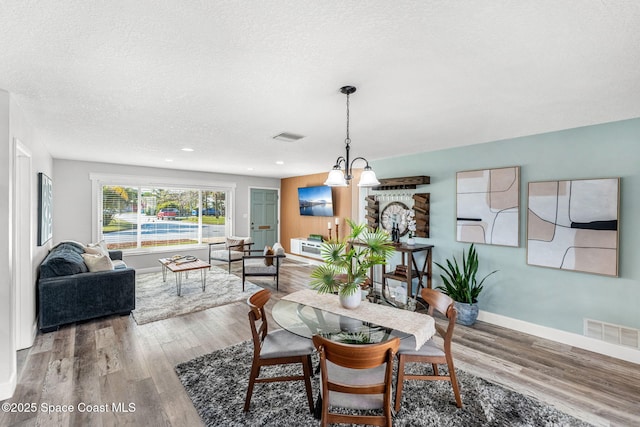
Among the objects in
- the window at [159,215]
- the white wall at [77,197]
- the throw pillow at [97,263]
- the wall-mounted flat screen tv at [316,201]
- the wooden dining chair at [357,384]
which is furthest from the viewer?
the wall-mounted flat screen tv at [316,201]

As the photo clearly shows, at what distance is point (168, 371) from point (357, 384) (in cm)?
188

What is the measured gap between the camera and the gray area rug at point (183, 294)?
3.95 m

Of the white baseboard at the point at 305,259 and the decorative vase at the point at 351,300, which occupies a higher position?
the decorative vase at the point at 351,300

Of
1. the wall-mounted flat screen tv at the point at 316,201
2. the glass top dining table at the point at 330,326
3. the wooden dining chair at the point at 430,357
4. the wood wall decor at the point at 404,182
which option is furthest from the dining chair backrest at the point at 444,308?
the wall-mounted flat screen tv at the point at 316,201

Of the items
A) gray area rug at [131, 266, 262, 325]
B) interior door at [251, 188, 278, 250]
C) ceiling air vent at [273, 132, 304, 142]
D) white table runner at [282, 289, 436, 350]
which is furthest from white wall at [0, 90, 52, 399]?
interior door at [251, 188, 278, 250]

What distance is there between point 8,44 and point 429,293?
3367 mm

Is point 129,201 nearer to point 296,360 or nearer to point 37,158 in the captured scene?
point 37,158

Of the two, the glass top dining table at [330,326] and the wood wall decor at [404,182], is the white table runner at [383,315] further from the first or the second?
the wood wall decor at [404,182]

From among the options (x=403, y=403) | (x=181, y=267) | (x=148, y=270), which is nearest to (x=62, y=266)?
(x=181, y=267)

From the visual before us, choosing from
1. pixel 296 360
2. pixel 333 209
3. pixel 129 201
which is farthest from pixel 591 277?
pixel 129 201

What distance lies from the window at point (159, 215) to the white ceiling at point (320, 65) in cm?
315

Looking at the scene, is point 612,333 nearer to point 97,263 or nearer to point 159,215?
point 97,263

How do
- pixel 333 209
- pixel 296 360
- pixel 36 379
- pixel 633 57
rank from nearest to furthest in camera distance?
Result: pixel 633 57, pixel 296 360, pixel 36 379, pixel 333 209

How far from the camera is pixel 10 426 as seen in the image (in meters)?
1.91
